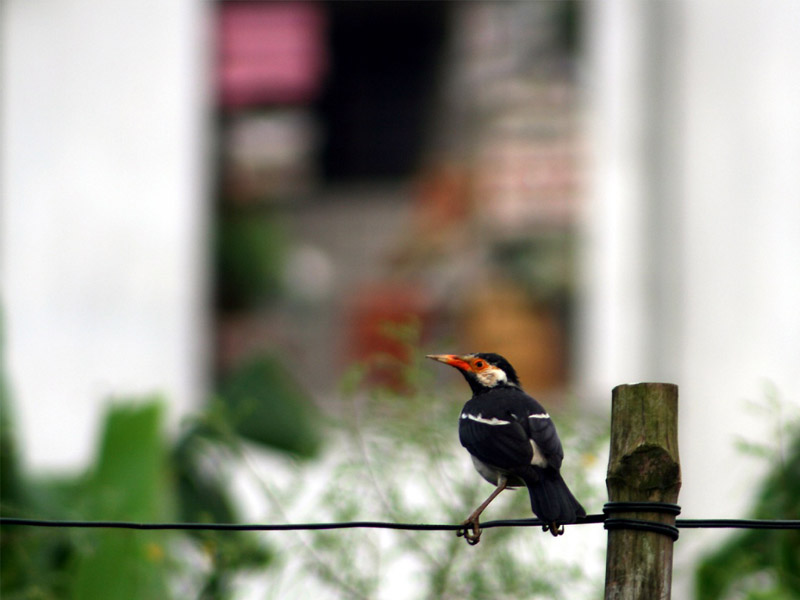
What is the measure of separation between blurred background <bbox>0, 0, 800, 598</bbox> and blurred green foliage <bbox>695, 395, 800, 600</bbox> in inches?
124

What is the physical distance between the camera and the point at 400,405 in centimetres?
614

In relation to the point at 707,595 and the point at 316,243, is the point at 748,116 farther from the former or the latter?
the point at 707,595

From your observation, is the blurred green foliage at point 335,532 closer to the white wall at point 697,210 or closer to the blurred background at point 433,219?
the blurred background at point 433,219

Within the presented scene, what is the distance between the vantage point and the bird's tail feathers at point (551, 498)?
3.57 meters

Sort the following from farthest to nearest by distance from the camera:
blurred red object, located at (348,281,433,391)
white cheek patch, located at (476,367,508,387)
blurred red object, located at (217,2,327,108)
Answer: blurred red object, located at (217,2,327,108)
blurred red object, located at (348,281,433,391)
white cheek patch, located at (476,367,508,387)

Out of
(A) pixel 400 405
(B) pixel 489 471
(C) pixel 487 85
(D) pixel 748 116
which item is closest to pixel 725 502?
(D) pixel 748 116

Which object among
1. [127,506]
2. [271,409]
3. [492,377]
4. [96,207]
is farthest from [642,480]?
[96,207]

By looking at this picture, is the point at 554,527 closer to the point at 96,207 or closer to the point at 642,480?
the point at 642,480

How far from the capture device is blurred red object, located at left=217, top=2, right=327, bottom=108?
1097 centimetres

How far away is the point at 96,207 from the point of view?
34.1 feet

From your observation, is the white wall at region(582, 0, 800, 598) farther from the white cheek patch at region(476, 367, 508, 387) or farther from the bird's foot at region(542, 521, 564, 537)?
the bird's foot at region(542, 521, 564, 537)

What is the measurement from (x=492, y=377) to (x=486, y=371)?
0.02 meters

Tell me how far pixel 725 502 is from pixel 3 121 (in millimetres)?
5491

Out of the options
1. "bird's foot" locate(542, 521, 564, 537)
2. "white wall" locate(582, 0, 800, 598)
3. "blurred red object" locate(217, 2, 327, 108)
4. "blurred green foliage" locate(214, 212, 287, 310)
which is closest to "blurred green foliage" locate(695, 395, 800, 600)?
"bird's foot" locate(542, 521, 564, 537)
